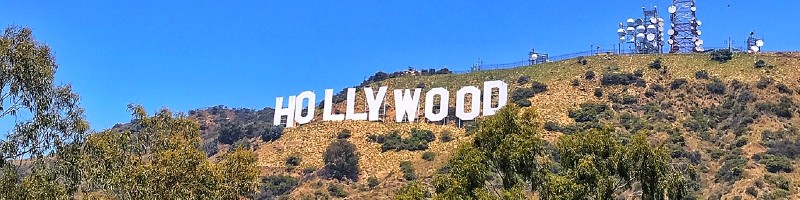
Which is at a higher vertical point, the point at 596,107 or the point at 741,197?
the point at 596,107

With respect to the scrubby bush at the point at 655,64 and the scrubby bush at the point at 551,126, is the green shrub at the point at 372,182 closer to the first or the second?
the scrubby bush at the point at 551,126

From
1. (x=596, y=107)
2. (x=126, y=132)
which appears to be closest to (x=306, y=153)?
(x=596, y=107)

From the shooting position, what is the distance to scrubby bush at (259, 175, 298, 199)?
86.9 m

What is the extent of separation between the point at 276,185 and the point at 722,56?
4848 cm

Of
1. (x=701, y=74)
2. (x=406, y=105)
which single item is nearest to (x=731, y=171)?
(x=701, y=74)

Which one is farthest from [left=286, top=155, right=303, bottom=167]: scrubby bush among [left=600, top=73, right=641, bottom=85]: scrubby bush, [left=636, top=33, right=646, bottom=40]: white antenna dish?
[left=636, top=33, right=646, bottom=40]: white antenna dish

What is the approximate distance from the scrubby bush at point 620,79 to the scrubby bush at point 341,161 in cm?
2776

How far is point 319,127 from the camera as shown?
104438mm

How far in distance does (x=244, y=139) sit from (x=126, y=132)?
86.2m

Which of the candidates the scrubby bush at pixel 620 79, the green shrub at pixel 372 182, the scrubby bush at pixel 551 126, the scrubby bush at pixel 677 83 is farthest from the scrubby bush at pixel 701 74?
the green shrub at pixel 372 182

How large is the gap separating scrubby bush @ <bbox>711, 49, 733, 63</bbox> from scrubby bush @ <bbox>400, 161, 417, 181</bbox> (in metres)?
36.5

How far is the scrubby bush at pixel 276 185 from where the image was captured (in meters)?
86.9

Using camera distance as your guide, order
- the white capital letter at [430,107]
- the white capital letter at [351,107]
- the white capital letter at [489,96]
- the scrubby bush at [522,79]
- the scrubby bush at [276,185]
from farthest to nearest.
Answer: the scrubby bush at [522,79]
the white capital letter at [351,107]
the white capital letter at [430,107]
the scrubby bush at [276,185]
the white capital letter at [489,96]

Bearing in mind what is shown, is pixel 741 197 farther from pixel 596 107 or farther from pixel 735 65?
pixel 735 65
